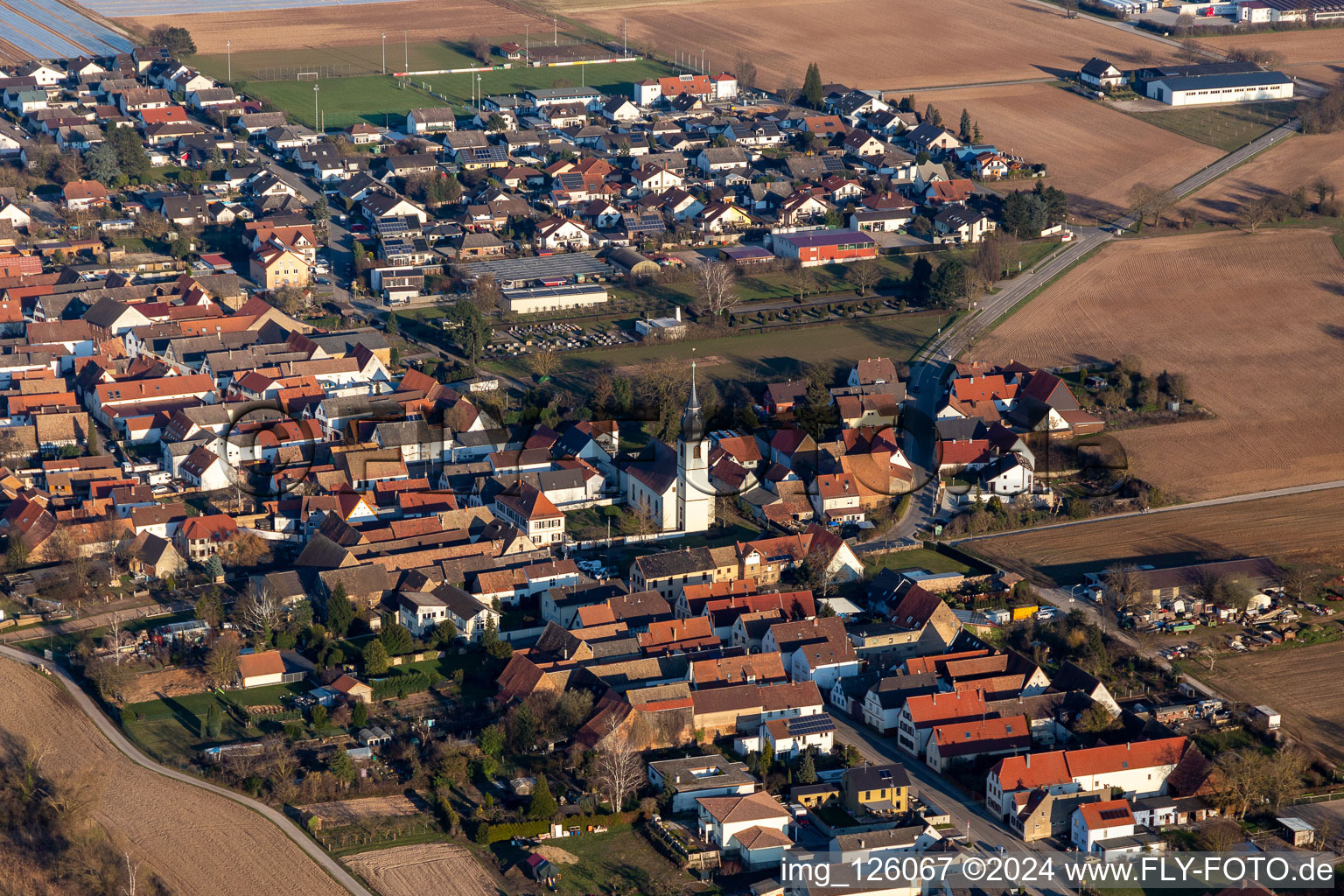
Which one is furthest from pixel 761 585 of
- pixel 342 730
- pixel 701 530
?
pixel 342 730

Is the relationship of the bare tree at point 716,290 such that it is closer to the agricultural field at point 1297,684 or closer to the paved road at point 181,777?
the agricultural field at point 1297,684

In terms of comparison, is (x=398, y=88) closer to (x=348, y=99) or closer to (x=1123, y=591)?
(x=348, y=99)

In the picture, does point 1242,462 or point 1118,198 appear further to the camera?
point 1118,198

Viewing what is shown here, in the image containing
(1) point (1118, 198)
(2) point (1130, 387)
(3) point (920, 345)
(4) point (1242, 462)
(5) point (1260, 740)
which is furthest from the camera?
(1) point (1118, 198)

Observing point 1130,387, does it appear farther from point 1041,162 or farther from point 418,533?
point 1041,162

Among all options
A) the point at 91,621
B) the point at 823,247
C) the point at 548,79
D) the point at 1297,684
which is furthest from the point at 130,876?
the point at 548,79

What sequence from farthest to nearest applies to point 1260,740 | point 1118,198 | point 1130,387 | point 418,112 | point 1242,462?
point 418,112
point 1118,198
point 1130,387
point 1242,462
point 1260,740
